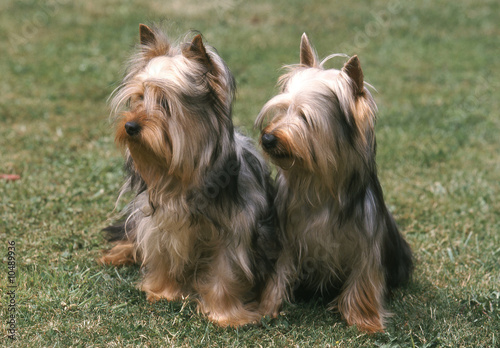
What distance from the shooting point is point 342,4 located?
14602 mm

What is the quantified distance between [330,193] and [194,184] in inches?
36.0

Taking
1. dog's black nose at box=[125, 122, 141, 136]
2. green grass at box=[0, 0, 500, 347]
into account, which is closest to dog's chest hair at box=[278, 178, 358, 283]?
green grass at box=[0, 0, 500, 347]

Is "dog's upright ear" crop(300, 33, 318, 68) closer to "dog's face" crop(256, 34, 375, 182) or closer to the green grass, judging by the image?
"dog's face" crop(256, 34, 375, 182)

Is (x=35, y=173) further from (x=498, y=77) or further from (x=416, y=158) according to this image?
(x=498, y=77)

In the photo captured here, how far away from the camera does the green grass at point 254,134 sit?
4203 mm

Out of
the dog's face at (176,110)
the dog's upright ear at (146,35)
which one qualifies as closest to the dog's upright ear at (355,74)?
the dog's face at (176,110)

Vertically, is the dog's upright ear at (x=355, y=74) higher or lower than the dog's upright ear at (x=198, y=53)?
lower

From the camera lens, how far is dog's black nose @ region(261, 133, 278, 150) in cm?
366

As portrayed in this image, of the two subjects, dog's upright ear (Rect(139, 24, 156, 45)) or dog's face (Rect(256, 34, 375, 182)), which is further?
dog's upright ear (Rect(139, 24, 156, 45))

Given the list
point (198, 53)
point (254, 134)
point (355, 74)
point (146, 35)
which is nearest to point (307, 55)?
point (355, 74)

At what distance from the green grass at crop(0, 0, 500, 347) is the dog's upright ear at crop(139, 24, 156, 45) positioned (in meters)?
Result: 0.35

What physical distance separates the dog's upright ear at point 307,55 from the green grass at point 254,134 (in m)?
0.96

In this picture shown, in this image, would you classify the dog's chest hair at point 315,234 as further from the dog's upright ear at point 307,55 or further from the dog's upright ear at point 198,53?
the dog's upright ear at point 198,53

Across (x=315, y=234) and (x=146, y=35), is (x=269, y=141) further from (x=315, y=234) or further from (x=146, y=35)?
(x=146, y=35)
